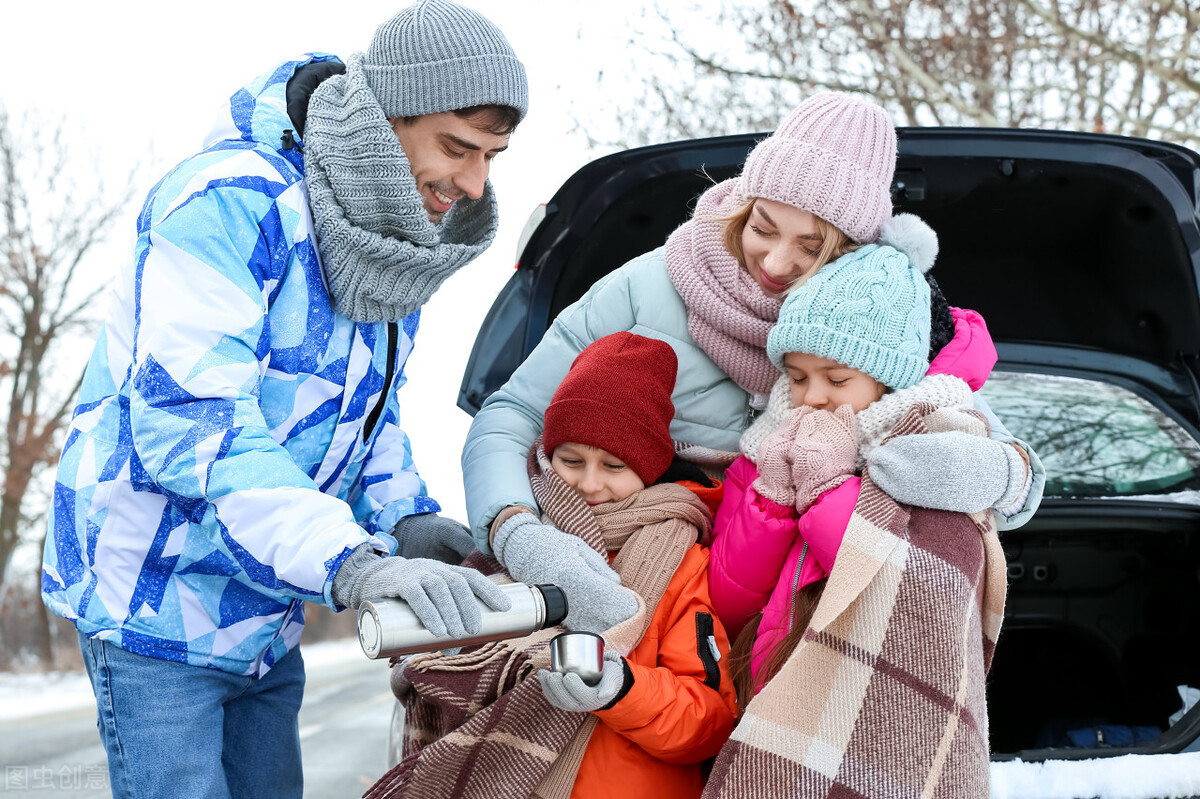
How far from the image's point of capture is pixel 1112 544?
2.99 meters

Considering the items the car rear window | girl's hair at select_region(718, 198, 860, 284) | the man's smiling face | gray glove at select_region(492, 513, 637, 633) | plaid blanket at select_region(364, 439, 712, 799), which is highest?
the man's smiling face

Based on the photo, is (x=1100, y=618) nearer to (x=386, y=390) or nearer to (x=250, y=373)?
(x=386, y=390)

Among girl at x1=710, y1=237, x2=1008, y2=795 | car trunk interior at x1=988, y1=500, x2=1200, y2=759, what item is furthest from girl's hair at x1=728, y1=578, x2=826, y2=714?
car trunk interior at x1=988, y1=500, x2=1200, y2=759

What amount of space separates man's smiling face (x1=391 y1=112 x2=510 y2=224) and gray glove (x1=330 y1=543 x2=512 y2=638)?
0.68m

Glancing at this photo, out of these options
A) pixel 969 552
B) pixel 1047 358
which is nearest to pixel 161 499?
pixel 969 552

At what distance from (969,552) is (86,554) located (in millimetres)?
1406

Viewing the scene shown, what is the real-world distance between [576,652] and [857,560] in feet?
1.48

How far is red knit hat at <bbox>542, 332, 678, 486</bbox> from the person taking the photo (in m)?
1.85

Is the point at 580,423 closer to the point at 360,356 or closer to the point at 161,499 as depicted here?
the point at 360,356

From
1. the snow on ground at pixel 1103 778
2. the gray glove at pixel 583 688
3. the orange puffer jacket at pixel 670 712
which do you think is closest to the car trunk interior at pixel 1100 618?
the snow on ground at pixel 1103 778

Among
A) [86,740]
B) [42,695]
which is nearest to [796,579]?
[86,740]

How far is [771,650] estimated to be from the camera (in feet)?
5.54

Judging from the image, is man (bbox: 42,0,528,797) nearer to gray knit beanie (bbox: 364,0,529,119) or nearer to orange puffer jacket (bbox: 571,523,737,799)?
gray knit beanie (bbox: 364,0,529,119)

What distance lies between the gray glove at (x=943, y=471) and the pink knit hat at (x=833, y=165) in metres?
0.47
